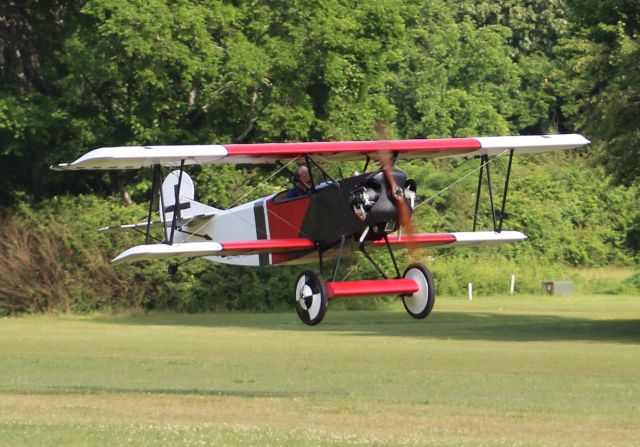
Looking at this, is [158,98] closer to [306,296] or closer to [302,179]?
[302,179]

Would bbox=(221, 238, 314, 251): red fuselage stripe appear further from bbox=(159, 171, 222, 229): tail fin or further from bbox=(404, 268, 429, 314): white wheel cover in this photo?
bbox=(159, 171, 222, 229): tail fin

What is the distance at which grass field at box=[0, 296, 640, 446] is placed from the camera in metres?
18.4

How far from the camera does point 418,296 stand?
20703mm

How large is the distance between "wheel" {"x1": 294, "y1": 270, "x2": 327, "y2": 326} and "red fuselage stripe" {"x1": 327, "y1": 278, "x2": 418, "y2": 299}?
0.13 meters

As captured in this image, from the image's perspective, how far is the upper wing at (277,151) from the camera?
799 inches

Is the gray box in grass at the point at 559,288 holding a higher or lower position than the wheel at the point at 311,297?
lower

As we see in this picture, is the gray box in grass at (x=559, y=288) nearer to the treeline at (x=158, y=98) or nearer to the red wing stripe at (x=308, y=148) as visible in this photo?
the treeline at (x=158, y=98)

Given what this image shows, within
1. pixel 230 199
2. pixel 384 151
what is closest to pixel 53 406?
pixel 384 151

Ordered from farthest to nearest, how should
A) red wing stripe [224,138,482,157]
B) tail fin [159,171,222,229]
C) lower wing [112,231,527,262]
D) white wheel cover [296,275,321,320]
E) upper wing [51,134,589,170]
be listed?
tail fin [159,171,222,229]
red wing stripe [224,138,482,157]
lower wing [112,231,527,262]
white wheel cover [296,275,321,320]
upper wing [51,134,589,170]

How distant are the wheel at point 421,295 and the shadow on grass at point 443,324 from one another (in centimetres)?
1676

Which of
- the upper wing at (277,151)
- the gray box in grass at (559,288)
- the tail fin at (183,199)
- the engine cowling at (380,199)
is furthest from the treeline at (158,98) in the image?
the engine cowling at (380,199)

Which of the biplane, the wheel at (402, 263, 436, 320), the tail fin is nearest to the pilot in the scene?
the biplane

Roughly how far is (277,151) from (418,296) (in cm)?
306

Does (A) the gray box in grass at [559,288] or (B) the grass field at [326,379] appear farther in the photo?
(A) the gray box in grass at [559,288]
